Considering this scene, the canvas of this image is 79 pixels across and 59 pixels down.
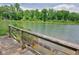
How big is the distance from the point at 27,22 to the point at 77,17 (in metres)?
0.41

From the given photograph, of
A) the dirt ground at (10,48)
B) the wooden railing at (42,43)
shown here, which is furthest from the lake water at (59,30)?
the dirt ground at (10,48)

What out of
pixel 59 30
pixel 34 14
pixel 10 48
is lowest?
pixel 10 48

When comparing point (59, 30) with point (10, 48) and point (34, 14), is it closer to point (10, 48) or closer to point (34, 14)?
point (34, 14)

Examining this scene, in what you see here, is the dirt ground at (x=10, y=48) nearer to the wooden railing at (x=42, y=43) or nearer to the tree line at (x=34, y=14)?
the wooden railing at (x=42, y=43)

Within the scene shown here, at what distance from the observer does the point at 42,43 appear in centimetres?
207

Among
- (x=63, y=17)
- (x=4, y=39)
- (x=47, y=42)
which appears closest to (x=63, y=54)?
(x=47, y=42)

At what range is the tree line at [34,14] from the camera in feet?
6.81

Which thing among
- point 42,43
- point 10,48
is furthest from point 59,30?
point 10,48

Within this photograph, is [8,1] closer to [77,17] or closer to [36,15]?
[36,15]

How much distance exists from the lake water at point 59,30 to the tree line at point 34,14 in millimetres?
64

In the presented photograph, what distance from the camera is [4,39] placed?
6.83ft

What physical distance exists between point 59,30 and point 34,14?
249 mm
